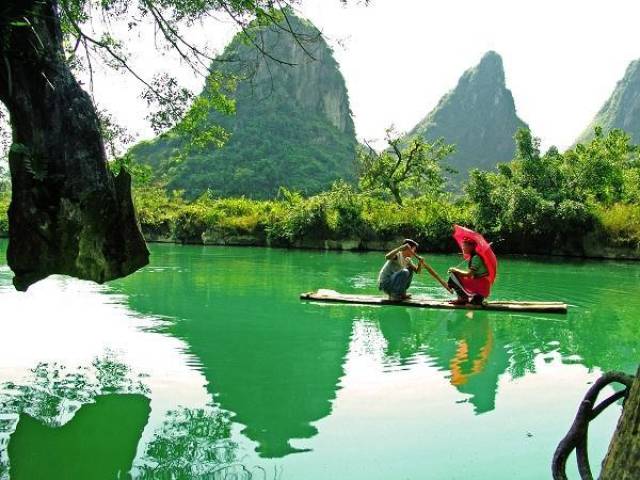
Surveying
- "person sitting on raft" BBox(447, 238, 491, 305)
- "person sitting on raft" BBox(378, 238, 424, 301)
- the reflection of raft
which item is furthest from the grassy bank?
"person sitting on raft" BBox(447, 238, 491, 305)

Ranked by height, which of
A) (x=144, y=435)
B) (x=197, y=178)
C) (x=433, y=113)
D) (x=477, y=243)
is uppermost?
(x=433, y=113)

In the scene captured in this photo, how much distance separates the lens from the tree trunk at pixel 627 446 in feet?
4.83

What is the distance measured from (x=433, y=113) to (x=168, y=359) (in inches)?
3949

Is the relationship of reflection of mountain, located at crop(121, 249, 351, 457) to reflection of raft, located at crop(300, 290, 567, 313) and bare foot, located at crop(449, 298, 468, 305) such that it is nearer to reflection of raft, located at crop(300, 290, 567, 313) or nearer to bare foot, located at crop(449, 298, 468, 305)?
reflection of raft, located at crop(300, 290, 567, 313)

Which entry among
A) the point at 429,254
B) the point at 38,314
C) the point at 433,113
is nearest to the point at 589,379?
the point at 38,314

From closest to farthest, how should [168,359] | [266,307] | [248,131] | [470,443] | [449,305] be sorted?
[470,443] < [168,359] < [449,305] < [266,307] < [248,131]

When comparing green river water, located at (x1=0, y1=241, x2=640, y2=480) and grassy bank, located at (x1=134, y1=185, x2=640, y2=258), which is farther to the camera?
grassy bank, located at (x1=134, y1=185, x2=640, y2=258)

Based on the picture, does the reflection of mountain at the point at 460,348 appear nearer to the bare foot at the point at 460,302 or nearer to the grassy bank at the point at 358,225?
the bare foot at the point at 460,302

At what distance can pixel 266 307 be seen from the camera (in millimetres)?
10547

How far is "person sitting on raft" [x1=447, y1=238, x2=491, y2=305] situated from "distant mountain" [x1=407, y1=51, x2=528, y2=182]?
286ft

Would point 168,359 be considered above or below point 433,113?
below

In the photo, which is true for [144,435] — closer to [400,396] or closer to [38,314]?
[400,396]

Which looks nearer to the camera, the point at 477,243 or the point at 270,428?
the point at 270,428

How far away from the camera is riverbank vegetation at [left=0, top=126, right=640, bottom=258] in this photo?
75.8 feet
